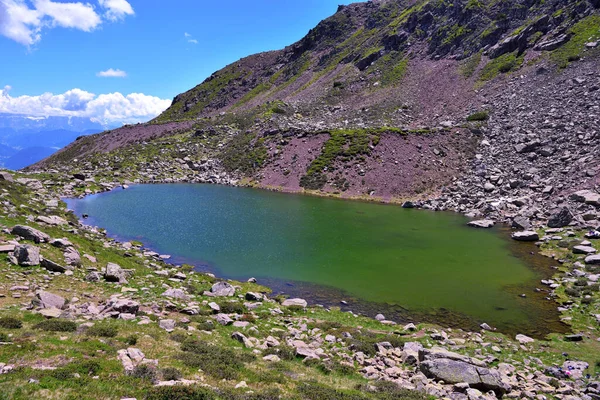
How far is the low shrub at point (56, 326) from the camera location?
48.7 ft

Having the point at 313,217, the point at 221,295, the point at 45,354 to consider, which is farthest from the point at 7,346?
the point at 313,217

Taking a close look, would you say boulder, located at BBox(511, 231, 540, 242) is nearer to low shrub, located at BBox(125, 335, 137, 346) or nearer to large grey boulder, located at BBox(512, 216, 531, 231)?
large grey boulder, located at BBox(512, 216, 531, 231)

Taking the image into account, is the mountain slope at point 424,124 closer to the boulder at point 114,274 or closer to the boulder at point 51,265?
the boulder at point 114,274

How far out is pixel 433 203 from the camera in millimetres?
67625

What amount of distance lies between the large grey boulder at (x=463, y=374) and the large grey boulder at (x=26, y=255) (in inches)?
940

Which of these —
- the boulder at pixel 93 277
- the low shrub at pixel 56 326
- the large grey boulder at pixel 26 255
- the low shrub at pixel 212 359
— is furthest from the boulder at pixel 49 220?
the low shrub at pixel 212 359

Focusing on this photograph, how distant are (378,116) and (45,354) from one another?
10532 centimetres

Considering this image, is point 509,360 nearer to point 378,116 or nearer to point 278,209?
point 278,209

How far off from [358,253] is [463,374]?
24.5 metres

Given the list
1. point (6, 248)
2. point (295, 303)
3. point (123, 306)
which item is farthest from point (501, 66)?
point (6, 248)

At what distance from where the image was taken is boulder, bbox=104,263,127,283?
81.1 ft

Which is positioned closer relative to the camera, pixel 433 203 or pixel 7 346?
pixel 7 346

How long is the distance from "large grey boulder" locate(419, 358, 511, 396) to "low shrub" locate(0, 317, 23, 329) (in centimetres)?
1777

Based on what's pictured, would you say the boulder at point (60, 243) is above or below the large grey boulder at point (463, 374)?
above
